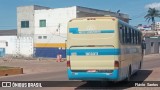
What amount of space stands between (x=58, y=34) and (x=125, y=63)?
4486 centimetres

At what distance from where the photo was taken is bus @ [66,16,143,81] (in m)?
15.1

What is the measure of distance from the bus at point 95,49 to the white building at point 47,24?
1703 inches

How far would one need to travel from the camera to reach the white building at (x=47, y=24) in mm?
60175

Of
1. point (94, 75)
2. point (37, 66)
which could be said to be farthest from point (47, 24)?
point (94, 75)

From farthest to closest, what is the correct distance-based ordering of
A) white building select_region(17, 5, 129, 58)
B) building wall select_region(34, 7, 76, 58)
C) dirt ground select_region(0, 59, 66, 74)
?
white building select_region(17, 5, 129, 58) < building wall select_region(34, 7, 76, 58) < dirt ground select_region(0, 59, 66, 74)

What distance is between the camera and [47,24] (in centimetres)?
6244

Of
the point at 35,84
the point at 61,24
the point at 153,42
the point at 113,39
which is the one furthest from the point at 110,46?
the point at 153,42

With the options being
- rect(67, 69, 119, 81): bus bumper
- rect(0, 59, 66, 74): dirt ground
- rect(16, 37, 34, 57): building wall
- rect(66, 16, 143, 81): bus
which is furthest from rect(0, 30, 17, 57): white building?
rect(67, 69, 119, 81): bus bumper

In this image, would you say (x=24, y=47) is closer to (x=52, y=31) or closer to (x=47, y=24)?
(x=47, y=24)

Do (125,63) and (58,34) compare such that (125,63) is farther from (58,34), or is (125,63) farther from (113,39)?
(58,34)

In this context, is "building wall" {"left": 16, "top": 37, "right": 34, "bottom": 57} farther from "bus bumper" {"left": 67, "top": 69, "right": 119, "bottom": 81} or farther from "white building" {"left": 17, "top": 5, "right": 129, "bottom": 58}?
"bus bumper" {"left": 67, "top": 69, "right": 119, "bottom": 81}

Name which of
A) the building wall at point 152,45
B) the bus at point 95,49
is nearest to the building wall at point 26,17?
the building wall at point 152,45

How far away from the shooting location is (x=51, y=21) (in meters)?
61.8

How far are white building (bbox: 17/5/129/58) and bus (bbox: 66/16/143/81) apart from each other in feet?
142
